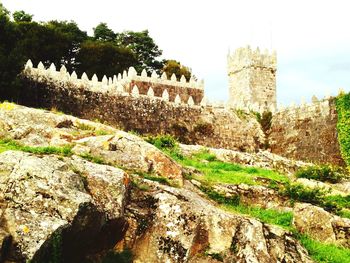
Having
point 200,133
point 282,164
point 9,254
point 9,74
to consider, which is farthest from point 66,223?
point 200,133

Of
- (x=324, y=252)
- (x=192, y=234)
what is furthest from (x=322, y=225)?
(x=192, y=234)

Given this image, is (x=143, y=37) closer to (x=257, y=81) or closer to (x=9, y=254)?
(x=257, y=81)

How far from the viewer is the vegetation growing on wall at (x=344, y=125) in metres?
33.6

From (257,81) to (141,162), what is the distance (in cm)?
3893

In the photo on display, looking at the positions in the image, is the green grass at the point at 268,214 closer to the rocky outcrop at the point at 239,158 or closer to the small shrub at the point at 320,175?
the small shrub at the point at 320,175

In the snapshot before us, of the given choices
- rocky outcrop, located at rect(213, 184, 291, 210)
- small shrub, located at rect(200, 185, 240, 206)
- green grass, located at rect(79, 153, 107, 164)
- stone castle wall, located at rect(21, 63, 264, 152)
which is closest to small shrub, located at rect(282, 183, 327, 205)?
rocky outcrop, located at rect(213, 184, 291, 210)

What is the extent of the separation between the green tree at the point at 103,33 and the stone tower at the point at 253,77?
1209cm

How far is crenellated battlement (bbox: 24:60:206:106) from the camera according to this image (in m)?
30.1

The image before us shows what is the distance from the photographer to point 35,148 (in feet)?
53.2

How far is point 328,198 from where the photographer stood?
2056 centimetres

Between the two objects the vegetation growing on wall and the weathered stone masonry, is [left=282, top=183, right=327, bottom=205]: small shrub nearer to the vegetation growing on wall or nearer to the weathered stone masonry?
the weathered stone masonry

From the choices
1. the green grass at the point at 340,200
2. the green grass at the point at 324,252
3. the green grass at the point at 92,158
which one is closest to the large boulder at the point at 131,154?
the green grass at the point at 92,158

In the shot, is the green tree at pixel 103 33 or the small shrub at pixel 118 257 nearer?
the small shrub at pixel 118 257

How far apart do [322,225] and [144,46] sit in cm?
4525
